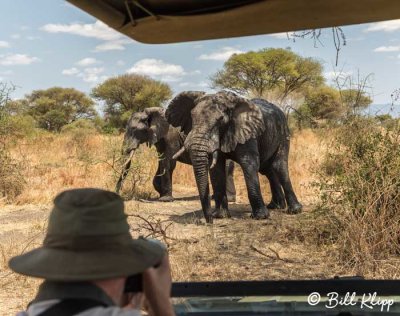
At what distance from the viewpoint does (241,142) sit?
331 inches

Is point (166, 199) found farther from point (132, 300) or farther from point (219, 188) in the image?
point (132, 300)

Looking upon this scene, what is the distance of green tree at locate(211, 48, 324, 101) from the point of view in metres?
28.9

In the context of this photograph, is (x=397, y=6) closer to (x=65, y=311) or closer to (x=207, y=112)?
(x=65, y=311)

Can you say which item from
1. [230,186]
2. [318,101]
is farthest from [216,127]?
[318,101]

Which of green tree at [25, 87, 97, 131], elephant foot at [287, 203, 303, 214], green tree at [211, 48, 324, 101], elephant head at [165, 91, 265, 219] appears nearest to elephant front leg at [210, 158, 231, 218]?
elephant head at [165, 91, 265, 219]

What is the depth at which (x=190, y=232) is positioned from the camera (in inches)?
300

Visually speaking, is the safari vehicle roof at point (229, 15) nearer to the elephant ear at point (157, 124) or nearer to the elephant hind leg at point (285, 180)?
the elephant hind leg at point (285, 180)

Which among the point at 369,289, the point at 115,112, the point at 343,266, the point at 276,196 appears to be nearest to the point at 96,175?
the point at 276,196

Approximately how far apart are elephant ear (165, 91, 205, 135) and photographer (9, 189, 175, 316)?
25.7 ft

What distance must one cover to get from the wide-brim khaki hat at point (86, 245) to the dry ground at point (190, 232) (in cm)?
367

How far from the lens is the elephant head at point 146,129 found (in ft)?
37.8

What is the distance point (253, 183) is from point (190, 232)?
137 centimetres

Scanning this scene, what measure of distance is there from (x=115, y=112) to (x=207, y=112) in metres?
26.9

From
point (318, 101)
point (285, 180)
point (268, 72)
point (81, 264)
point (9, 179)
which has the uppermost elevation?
point (268, 72)
